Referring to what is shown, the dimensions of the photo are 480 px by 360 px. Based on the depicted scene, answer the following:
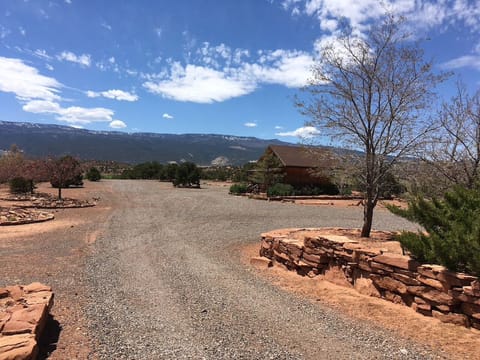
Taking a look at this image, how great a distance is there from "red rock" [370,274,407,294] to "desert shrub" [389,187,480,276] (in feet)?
1.69

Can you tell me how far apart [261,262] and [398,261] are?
11.8ft

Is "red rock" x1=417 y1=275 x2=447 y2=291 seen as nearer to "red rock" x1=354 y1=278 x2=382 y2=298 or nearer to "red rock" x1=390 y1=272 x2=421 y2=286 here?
"red rock" x1=390 y1=272 x2=421 y2=286

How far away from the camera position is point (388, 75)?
8797 mm

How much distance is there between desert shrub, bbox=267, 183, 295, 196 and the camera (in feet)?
90.6

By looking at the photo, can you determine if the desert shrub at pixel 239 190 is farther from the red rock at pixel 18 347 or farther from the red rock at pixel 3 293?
the red rock at pixel 18 347

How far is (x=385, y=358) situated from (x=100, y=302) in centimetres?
417

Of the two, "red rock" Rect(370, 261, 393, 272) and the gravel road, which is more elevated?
"red rock" Rect(370, 261, 393, 272)


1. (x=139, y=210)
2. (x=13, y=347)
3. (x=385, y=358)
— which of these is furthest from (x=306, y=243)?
(x=139, y=210)

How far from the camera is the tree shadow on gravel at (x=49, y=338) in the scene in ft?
13.6

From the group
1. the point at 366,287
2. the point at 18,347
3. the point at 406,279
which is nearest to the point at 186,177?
the point at 366,287

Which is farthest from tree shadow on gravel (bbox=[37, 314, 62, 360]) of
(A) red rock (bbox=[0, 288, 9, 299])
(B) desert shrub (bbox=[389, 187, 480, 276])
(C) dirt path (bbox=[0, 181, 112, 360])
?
(B) desert shrub (bbox=[389, 187, 480, 276])

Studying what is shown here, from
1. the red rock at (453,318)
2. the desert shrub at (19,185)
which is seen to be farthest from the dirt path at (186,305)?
the desert shrub at (19,185)

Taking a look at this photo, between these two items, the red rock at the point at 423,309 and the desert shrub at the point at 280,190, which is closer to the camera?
the red rock at the point at 423,309

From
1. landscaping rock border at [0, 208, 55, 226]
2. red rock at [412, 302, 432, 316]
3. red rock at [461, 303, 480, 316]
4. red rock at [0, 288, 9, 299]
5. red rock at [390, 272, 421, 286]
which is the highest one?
red rock at [390, 272, 421, 286]
